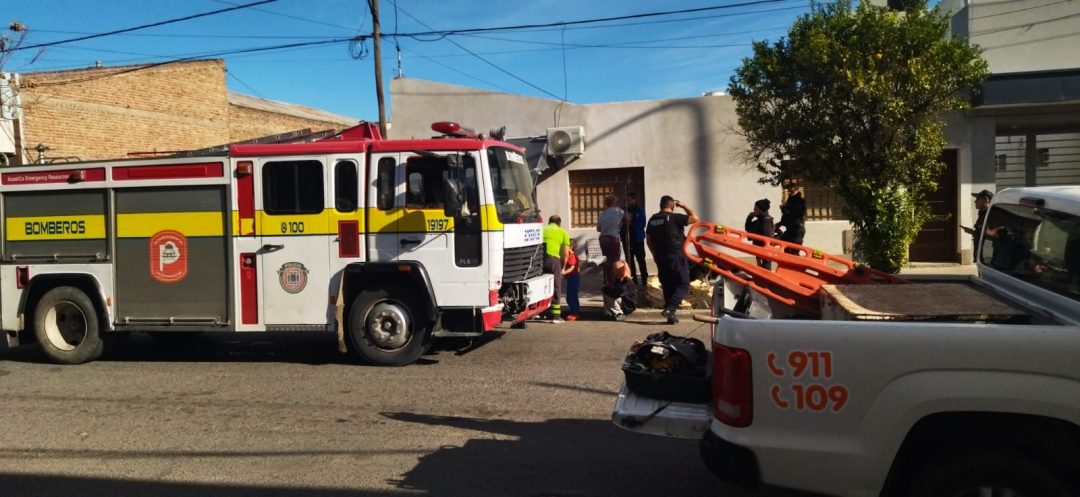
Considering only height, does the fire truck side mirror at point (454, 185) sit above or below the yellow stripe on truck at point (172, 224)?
above

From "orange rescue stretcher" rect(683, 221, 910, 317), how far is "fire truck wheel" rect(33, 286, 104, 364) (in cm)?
721

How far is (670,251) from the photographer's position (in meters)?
10.1

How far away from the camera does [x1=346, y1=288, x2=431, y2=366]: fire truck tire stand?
786 centimetres

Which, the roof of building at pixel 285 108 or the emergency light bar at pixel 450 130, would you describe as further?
the roof of building at pixel 285 108

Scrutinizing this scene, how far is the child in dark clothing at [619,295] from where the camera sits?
10.8 metres

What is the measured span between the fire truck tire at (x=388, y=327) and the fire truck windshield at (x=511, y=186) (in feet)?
4.57

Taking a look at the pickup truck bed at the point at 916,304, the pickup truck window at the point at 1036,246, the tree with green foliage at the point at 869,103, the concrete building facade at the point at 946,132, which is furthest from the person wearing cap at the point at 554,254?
the pickup truck window at the point at 1036,246

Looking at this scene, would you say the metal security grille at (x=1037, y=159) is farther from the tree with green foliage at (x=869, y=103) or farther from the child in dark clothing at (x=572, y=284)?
the child in dark clothing at (x=572, y=284)

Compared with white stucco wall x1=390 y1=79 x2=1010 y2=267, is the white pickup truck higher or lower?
lower

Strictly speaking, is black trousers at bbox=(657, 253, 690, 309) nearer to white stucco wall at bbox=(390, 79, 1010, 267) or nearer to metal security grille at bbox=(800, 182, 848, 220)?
white stucco wall at bbox=(390, 79, 1010, 267)

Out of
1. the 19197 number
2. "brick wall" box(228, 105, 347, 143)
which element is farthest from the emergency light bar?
"brick wall" box(228, 105, 347, 143)

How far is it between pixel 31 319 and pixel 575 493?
756 centimetres

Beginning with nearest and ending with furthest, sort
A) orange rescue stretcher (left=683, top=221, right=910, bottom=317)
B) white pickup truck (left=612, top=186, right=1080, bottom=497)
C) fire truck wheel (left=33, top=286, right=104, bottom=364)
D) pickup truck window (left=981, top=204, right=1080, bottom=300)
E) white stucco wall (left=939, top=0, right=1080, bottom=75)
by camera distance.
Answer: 1. white pickup truck (left=612, top=186, right=1080, bottom=497)
2. pickup truck window (left=981, top=204, right=1080, bottom=300)
3. orange rescue stretcher (left=683, top=221, right=910, bottom=317)
4. fire truck wheel (left=33, top=286, right=104, bottom=364)
5. white stucco wall (left=939, top=0, right=1080, bottom=75)

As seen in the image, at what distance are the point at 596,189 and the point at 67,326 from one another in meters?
10.1
